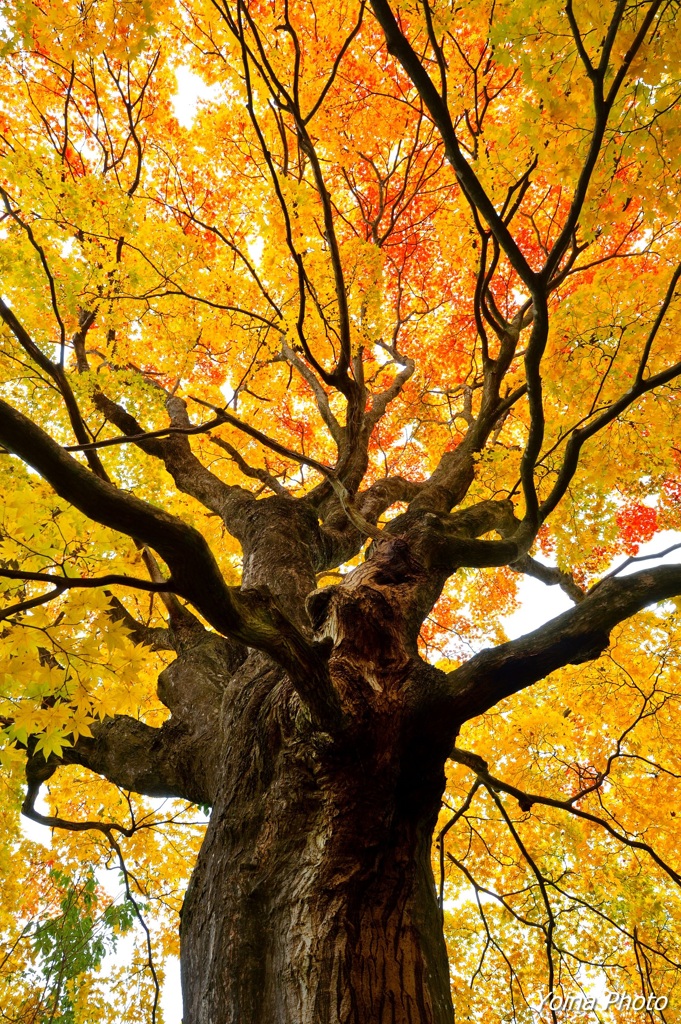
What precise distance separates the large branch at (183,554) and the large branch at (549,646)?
64cm

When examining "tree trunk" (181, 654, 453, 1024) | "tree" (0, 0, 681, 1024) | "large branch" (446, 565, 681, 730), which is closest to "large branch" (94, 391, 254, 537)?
"tree" (0, 0, 681, 1024)

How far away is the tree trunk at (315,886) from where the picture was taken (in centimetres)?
184

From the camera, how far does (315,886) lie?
2.02m

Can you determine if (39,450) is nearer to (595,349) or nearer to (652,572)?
(652,572)

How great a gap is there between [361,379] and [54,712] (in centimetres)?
387

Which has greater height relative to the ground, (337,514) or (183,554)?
(337,514)

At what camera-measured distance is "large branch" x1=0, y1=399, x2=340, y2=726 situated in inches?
61.7

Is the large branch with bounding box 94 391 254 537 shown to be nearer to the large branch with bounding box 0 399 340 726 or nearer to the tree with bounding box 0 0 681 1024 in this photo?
the tree with bounding box 0 0 681 1024

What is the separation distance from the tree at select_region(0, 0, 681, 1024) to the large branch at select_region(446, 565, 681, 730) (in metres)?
0.02

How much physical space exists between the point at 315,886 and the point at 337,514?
2.88 metres

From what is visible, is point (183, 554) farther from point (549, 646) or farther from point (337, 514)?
point (337, 514)

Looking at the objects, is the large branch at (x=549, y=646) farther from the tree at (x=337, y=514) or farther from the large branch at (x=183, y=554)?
the large branch at (x=183, y=554)

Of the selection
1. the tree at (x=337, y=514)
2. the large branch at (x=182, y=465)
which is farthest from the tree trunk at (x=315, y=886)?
the large branch at (x=182, y=465)

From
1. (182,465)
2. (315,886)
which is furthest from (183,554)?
(182,465)
